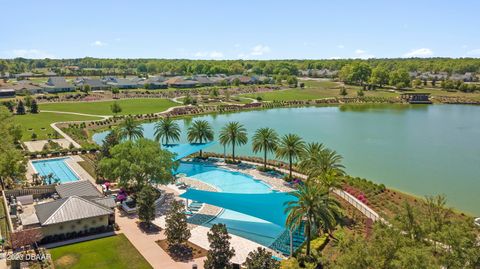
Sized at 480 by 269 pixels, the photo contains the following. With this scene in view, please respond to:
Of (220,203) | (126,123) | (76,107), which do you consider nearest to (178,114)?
(76,107)

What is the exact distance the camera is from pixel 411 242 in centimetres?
2103

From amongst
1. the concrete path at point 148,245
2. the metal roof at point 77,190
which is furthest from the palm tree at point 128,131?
the concrete path at point 148,245

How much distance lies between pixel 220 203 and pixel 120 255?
30.2 ft

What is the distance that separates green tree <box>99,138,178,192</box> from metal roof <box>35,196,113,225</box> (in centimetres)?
570

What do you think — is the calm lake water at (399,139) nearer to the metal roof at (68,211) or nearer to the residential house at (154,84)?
the metal roof at (68,211)

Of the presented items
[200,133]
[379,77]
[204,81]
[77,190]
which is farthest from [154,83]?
[77,190]

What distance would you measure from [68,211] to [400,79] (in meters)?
149

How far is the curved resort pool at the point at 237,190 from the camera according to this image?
32.9 meters

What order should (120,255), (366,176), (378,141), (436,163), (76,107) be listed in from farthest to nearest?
(76,107) → (378,141) → (436,163) → (366,176) → (120,255)

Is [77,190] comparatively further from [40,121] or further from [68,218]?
[40,121]

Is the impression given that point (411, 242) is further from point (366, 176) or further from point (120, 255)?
point (366, 176)

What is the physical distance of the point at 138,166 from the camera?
124 ft

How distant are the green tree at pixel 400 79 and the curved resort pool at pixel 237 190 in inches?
4792

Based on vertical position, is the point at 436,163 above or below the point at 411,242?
below
